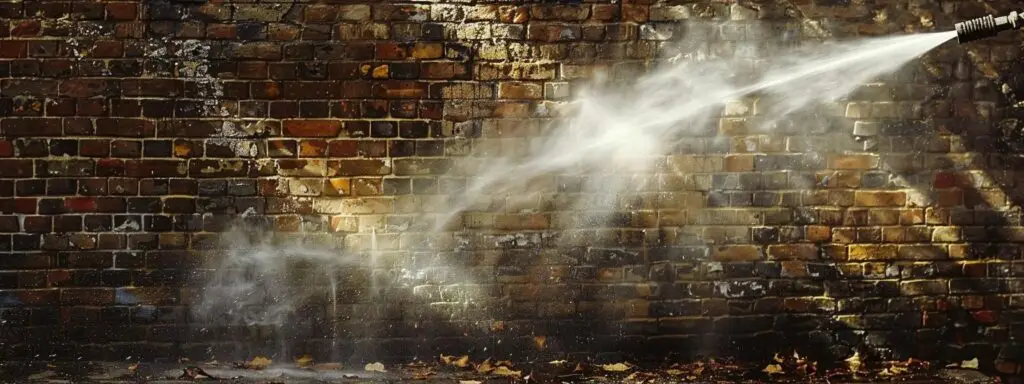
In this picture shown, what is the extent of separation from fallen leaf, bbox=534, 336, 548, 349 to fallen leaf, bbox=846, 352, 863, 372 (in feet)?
6.36

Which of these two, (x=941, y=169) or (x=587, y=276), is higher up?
(x=941, y=169)

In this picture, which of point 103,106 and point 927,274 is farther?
point 927,274

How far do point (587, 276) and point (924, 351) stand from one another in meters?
2.24

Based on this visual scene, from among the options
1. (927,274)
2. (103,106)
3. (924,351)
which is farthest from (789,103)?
(103,106)

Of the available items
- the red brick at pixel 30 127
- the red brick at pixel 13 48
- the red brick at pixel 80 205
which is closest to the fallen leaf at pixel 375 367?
the red brick at pixel 80 205

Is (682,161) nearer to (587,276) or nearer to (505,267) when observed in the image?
(587,276)

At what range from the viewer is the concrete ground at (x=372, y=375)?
153 inches

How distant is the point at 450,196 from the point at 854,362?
2777mm

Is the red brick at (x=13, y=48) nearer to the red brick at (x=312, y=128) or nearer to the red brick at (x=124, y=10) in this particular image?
the red brick at (x=124, y=10)

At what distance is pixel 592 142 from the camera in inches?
163

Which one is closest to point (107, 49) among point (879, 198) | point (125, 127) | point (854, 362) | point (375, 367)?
point (125, 127)

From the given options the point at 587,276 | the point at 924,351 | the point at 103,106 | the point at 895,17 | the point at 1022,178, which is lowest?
the point at 924,351

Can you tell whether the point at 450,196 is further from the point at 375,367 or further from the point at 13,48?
the point at 13,48

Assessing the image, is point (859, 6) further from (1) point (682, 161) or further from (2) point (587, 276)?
(2) point (587, 276)
